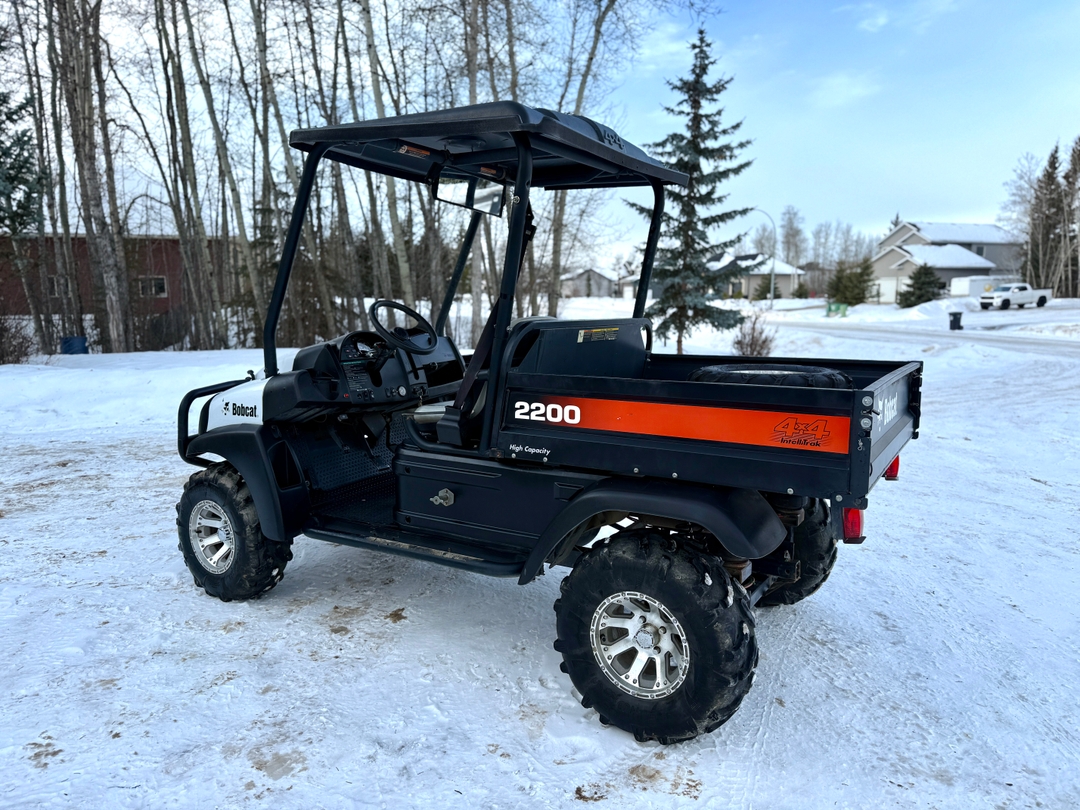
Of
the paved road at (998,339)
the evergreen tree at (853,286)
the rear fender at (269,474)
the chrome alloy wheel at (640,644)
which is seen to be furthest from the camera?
the evergreen tree at (853,286)

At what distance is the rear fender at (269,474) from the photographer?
12.7 ft

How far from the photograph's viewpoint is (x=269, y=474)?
12.7 ft

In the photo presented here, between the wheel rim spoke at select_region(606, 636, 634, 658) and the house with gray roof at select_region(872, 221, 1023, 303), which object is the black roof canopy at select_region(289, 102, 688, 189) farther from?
the house with gray roof at select_region(872, 221, 1023, 303)

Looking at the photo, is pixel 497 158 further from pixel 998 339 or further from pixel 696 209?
pixel 998 339

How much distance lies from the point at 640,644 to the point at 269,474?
2.13 m

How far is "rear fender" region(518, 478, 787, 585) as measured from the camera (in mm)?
2686

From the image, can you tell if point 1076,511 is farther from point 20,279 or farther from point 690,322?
point 20,279

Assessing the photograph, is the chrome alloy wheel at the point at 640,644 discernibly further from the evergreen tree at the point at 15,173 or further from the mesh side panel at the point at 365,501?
the evergreen tree at the point at 15,173

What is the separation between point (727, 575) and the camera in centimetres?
282

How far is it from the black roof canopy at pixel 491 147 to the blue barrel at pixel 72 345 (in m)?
14.8

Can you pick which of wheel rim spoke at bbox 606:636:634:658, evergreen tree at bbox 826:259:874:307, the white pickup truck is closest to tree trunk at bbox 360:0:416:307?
wheel rim spoke at bbox 606:636:634:658

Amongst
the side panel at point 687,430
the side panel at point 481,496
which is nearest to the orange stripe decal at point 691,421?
the side panel at point 687,430

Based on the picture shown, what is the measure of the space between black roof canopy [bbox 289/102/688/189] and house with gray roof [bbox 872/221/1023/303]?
188 feet

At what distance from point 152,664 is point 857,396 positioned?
3177 mm
